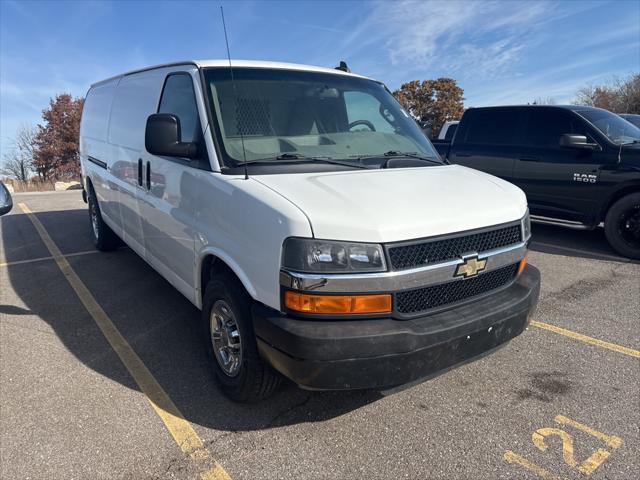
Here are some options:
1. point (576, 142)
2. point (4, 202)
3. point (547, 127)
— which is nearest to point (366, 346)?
point (4, 202)

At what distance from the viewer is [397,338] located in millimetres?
2318

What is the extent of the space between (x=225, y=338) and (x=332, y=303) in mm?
1007

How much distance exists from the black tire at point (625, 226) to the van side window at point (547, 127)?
130 cm

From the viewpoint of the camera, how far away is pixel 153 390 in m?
3.14

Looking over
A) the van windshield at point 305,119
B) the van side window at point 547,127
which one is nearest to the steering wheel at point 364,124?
the van windshield at point 305,119

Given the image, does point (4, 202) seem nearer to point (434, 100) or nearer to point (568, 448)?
point (568, 448)

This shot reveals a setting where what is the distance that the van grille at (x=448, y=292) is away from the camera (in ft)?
8.09

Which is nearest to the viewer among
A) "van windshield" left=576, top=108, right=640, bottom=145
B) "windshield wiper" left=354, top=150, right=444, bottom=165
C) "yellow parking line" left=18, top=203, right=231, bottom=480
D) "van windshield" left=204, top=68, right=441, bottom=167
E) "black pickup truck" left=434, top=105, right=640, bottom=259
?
"yellow parking line" left=18, top=203, right=231, bottom=480

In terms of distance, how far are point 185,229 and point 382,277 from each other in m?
1.60

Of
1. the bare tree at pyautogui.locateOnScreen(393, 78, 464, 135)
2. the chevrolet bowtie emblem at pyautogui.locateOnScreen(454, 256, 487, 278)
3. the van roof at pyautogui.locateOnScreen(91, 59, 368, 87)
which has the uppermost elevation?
the bare tree at pyautogui.locateOnScreen(393, 78, 464, 135)

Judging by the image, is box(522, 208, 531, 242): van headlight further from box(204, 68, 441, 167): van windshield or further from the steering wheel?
the steering wheel

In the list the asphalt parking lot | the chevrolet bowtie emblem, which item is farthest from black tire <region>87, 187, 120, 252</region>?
the chevrolet bowtie emblem

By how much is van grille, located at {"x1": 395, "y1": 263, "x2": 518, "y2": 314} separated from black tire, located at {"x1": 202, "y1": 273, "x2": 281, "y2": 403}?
86 centimetres

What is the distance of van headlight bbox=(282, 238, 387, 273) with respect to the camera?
2.26 meters
